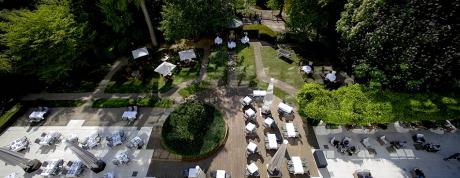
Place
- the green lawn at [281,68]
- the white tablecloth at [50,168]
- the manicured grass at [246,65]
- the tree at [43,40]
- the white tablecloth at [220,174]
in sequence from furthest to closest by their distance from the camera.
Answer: the manicured grass at [246,65], the green lawn at [281,68], the tree at [43,40], the white tablecloth at [50,168], the white tablecloth at [220,174]

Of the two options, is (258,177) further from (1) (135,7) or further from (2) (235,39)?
(1) (135,7)

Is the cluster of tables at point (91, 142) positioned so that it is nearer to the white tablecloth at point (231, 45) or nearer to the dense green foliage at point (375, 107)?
the white tablecloth at point (231, 45)

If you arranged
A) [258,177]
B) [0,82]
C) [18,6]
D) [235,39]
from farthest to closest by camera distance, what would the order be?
1. [235,39]
2. [18,6]
3. [0,82]
4. [258,177]

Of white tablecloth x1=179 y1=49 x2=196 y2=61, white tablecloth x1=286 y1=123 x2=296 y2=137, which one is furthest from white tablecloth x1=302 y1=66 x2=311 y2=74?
white tablecloth x1=179 y1=49 x2=196 y2=61

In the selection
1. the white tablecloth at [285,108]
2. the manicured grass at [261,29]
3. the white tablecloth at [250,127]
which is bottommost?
the white tablecloth at [250,127]

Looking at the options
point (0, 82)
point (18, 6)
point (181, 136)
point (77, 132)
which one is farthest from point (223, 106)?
point (18, 6)

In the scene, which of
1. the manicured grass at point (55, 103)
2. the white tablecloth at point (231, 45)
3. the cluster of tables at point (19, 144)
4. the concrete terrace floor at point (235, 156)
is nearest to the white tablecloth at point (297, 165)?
the concrete terrace floor at point (235, 156)

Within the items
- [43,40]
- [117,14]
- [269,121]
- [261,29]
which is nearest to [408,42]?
[269,121]
